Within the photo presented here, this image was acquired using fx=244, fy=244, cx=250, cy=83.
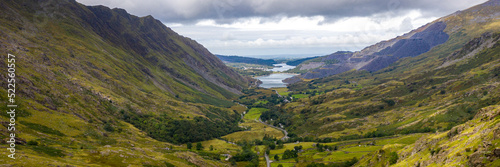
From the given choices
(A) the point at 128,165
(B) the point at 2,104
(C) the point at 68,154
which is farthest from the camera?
(B) the point at 2,104

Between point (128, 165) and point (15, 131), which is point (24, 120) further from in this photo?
point (128, 165)

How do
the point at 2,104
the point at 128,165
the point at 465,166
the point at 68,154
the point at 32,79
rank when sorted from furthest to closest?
1. the point at 32,79
2. the point at 2,104
3. the point at 128,165
4. the point at 68,154
5. the point at 465,166

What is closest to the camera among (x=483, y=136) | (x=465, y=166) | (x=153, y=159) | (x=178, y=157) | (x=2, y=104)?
(x=465, y=166)

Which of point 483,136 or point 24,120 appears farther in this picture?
point 24,120

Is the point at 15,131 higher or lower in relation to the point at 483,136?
lower

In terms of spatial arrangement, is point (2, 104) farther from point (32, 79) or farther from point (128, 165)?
point (128, 165)

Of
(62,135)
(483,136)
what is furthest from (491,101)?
(62,135)

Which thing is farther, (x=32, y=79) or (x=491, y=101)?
(x=491, y=101)

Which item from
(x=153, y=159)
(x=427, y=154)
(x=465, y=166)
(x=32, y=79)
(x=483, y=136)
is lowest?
(x=153, y=159)

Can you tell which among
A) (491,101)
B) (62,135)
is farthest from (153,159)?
(491,101)

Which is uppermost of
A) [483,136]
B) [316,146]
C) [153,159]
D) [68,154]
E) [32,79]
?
[32,79]
